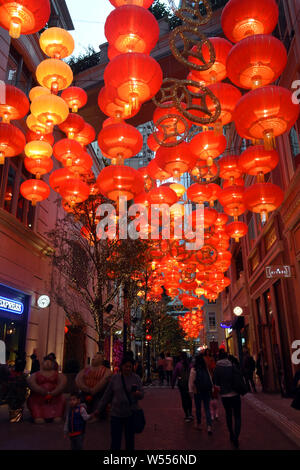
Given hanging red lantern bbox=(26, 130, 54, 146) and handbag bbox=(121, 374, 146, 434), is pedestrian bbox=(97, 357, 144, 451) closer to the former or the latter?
handbag bbox=(121, 374, 146, 434)

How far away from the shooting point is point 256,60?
4980 mm

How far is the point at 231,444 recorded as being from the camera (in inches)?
245

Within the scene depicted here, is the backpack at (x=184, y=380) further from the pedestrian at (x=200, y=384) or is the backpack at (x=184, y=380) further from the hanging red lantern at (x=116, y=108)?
the hanging red lantern at (x=116, y=108)

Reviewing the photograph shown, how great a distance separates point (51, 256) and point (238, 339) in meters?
15.0

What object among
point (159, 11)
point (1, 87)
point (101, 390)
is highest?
point (159, 11)

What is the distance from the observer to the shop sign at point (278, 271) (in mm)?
11352

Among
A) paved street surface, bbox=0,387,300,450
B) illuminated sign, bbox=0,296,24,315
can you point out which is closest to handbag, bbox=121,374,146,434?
paved street surface, bbox=0,387,300,450

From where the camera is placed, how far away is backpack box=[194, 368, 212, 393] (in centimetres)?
769

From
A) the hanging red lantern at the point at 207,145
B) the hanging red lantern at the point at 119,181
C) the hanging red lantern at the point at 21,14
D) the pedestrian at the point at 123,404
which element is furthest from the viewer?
the hanging red lantern at the point at 207,145

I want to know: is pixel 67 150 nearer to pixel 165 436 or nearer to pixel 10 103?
pixel 10 103

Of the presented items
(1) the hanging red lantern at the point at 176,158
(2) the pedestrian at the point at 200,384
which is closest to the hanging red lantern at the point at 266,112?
(1) the hanging red lantern at the point at 176,158

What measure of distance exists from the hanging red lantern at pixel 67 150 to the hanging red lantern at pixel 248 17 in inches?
152

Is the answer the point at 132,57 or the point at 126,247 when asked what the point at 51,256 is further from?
the point at 132,57
